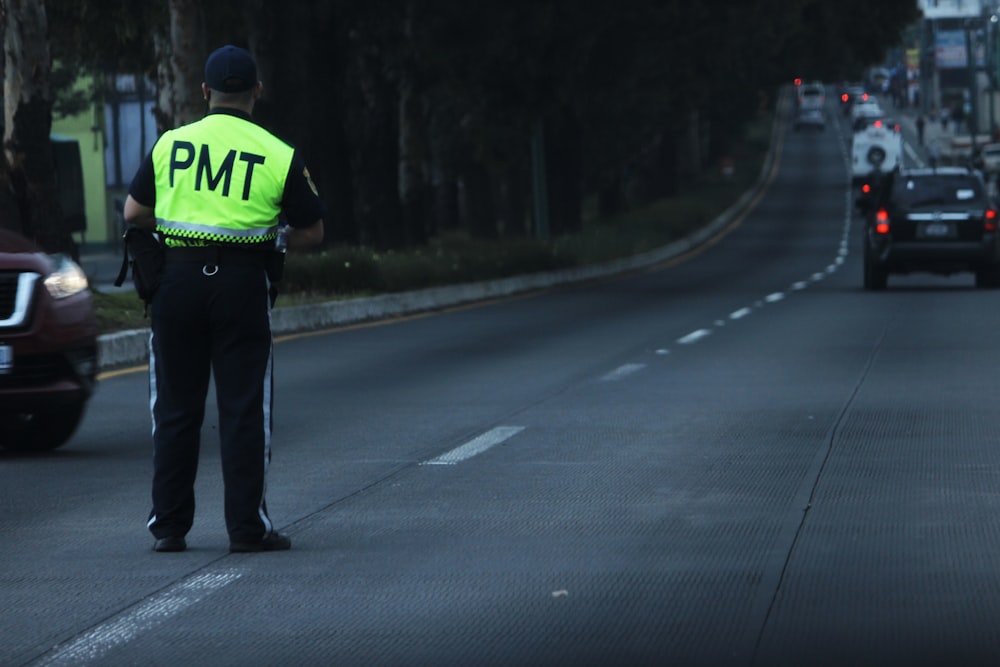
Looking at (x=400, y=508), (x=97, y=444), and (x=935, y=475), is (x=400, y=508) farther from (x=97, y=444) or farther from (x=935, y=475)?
(x=97, y=444)

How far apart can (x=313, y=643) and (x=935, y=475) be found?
Result: 4.53 m

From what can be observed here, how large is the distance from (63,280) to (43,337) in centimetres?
43

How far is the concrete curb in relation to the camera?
19.2m

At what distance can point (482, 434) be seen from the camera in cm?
1226

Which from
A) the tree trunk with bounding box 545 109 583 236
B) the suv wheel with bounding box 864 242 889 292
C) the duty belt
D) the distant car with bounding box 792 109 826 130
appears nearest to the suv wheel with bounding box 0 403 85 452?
the duty belt

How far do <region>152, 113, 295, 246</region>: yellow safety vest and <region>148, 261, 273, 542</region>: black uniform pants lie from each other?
0.13 metres

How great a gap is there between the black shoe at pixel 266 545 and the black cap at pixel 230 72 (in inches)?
64.8

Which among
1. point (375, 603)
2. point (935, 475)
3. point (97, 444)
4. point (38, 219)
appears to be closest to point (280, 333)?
point (38, 219)

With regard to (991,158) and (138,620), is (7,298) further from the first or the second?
(991,158)

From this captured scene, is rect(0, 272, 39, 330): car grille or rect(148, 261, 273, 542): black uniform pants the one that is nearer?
rect(148, 261, 273, 542): black uniform pants

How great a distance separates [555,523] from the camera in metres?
8.73

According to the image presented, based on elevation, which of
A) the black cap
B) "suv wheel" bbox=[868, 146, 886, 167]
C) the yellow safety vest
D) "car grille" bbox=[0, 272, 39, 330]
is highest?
the black cap

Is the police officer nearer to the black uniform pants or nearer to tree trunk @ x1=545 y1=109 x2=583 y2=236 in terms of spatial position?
the black uniform pants

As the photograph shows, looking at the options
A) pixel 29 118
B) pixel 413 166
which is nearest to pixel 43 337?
pixel 29 118
